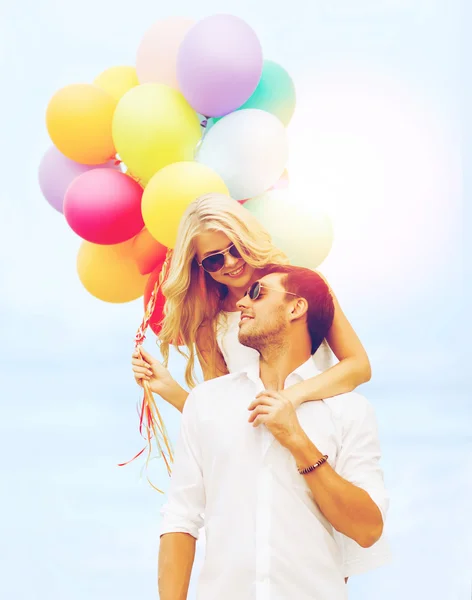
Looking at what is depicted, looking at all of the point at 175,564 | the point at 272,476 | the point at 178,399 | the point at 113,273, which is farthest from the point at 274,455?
the point at 113,273

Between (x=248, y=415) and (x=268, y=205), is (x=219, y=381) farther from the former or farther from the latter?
(x=268, y=205)

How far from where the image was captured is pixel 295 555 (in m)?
1.82

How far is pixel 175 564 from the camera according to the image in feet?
6.34

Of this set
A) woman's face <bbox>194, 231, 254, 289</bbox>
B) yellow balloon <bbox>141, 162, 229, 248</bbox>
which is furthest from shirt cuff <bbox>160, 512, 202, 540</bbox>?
yellow balloon <bbox>141, 162, 229, 248</bbox>

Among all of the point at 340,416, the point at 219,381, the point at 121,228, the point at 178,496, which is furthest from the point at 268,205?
the point at 178,496

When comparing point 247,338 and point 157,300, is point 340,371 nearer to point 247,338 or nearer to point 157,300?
point 247,338

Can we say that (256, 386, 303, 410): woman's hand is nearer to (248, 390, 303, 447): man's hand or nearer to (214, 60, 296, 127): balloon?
(248, 390, 303, 447): man's hand

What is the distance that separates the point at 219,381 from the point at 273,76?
1.16 meters

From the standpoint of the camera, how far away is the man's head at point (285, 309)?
2.00 metres

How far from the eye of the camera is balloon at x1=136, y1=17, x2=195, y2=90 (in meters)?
2.64

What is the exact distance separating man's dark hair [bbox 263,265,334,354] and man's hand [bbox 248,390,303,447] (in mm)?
287

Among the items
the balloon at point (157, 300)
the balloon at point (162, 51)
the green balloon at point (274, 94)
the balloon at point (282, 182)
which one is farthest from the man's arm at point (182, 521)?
the balloon at point (162, 51)

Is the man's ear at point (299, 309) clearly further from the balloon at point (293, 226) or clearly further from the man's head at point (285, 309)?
the balloon at point (293, 226)

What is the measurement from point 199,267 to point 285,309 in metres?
0.38
